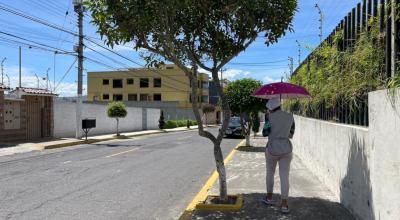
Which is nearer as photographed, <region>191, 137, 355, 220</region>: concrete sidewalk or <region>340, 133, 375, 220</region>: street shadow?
<region>340, 133, 375, 220</region>: street shadow

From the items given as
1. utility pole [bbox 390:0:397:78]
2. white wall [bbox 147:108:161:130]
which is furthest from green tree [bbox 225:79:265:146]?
white wall [bbox 147:108:161:130]

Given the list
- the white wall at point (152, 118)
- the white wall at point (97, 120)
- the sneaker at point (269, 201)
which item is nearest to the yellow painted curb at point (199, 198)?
the sneaker at point (269, 201)

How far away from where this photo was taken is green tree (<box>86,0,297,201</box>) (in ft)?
24.0

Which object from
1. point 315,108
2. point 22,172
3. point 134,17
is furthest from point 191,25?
point 22,172

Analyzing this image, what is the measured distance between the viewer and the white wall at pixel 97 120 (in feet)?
98.8

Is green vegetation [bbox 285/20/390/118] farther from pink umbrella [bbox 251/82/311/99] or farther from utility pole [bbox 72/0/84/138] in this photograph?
utility pole [bbox 72/0/84/138]

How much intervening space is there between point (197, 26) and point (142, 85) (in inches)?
2970

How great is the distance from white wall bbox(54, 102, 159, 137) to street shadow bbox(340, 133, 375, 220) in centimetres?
2517

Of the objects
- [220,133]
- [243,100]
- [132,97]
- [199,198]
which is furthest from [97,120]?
[132,97]

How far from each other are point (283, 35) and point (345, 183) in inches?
105

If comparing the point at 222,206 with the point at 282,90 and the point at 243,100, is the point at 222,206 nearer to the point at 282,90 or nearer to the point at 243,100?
the point at 282,90

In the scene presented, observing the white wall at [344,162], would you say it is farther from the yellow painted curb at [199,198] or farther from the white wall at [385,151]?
the yellow painted curb at [199,198]

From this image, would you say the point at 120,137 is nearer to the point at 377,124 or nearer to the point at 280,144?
the point at 280,144

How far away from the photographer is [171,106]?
254ft
